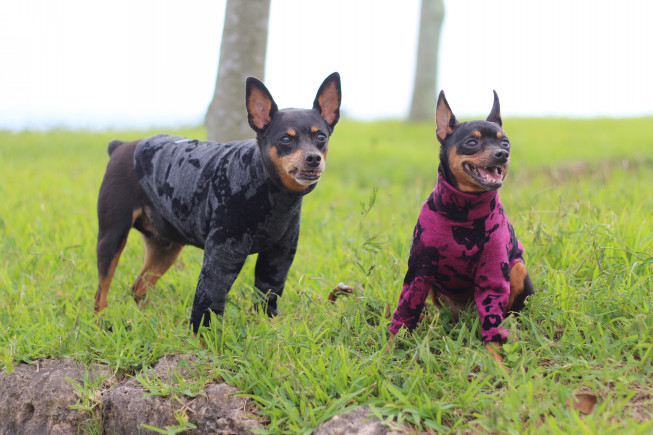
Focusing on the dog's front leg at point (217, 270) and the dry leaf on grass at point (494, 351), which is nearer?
the dry leaf on grass at point (494, 351)

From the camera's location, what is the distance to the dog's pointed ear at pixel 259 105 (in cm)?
332

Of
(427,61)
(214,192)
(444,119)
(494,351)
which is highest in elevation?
(427,61)

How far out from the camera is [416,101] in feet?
47.4

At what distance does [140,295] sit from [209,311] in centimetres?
113

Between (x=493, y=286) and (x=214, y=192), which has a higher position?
(x=214, y=192)

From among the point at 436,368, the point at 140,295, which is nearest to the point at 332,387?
the point at 436,368

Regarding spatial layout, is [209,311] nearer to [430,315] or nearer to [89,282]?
[430,315]

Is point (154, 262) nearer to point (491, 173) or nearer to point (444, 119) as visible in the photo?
point (444, 119)

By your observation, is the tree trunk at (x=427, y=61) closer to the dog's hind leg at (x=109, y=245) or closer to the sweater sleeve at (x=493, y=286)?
the dog's hind leg at (x=109, y=245)

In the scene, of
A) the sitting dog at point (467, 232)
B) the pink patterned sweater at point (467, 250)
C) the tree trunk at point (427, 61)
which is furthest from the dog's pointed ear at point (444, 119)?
the tree trunk at point (427, 61)

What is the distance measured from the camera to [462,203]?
9.98 feet

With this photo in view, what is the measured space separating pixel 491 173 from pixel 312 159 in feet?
3.04

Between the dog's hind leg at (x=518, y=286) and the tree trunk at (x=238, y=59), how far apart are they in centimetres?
396

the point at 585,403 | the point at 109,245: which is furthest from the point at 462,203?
the point at 109,245
